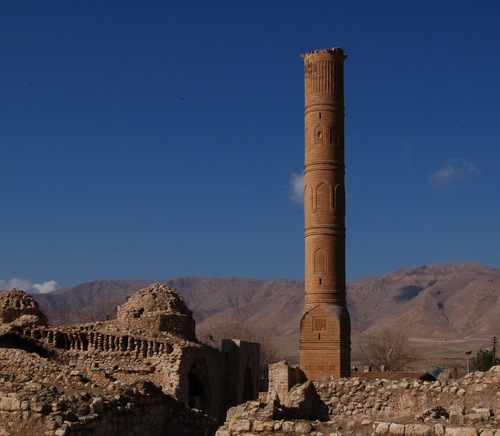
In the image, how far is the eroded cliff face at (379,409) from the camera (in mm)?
7016

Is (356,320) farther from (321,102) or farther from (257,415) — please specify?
(257,415)

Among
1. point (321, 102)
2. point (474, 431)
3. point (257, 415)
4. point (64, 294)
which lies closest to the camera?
point (474, 431)

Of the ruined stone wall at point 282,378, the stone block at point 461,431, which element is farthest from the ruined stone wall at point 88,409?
the ruined stone wall at point 282,378

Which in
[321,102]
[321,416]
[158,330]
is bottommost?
[321,416]

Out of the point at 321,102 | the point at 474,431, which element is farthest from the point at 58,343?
the point at 474,431

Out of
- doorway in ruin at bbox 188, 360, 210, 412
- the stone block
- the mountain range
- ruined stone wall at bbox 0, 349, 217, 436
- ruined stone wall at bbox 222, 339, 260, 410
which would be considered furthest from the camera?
the mountain range

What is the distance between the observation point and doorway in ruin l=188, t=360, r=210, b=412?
2345 centimetres

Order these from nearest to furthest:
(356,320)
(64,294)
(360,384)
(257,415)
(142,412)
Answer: (257,415) → (142,412) → (360,384) → (356,320) → (64,294)

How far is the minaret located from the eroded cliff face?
17.2m

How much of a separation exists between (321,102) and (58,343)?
506 inches

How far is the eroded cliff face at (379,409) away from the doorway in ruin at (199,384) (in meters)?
12.8

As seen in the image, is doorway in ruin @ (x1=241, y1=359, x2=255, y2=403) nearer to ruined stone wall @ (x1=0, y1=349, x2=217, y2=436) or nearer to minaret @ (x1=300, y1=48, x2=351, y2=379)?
minaret @ (x1=300, y1=48, x2=351, y2=379)

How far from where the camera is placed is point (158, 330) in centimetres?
2348

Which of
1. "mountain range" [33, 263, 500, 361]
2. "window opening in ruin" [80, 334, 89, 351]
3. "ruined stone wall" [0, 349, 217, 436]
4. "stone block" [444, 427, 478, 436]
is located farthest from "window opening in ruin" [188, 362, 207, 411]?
"mountain range" [33, 263, 500, 361]
